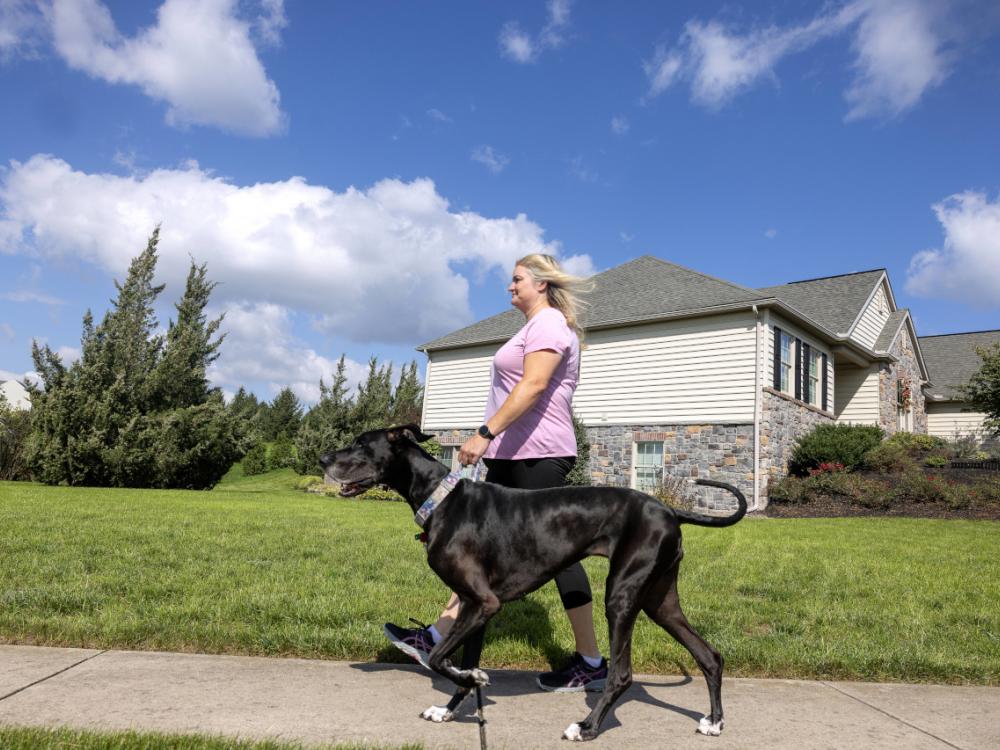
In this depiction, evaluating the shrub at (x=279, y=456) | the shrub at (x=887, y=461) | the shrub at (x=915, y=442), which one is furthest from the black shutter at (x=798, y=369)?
the shrub at (x=279, y=456)

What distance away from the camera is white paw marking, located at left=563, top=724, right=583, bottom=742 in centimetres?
290

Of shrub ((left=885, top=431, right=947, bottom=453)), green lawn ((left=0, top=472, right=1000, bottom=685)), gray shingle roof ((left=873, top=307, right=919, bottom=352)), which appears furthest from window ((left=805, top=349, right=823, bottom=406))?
green lawn ((left=0, top=472, right=1000, bottom=685))

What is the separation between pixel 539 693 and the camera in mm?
3574

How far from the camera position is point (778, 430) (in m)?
17.4

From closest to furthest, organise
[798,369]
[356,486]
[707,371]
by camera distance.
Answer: [356,486] < [707,371] < [798,369]

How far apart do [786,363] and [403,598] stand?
49.8 feet

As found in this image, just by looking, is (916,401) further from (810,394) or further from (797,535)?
(797,535)

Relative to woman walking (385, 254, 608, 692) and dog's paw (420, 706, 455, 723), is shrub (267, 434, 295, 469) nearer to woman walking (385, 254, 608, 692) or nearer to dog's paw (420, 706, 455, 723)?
woman walking (385, 254, 608, 692)

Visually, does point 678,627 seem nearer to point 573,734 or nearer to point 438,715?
point 573,734

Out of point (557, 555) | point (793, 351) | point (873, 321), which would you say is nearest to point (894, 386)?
point (873, 321)

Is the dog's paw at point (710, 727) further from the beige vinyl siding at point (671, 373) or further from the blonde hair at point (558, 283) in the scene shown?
the beige vinyl siding at point (671, 373)

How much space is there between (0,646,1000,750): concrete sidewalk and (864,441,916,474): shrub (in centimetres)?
1508

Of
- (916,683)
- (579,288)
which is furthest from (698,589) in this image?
(579,288)

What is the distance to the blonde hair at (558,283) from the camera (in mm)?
3973
